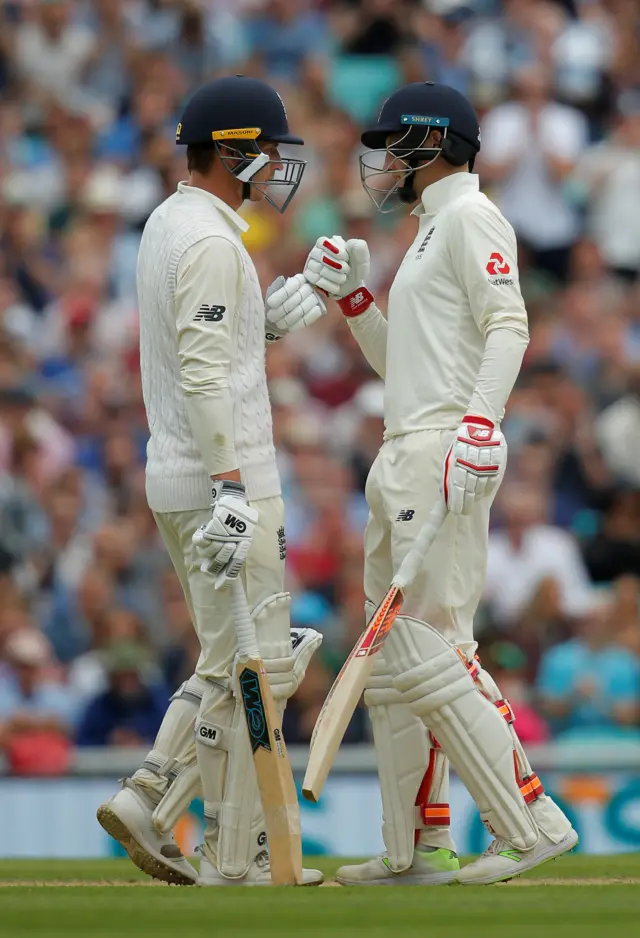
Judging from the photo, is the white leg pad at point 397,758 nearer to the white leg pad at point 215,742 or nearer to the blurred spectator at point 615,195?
the white leg pad at point 215,742

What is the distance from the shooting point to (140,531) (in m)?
10.1

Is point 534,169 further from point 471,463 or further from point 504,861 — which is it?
point 504,861

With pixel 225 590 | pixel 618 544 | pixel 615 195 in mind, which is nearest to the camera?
pixel 225 590

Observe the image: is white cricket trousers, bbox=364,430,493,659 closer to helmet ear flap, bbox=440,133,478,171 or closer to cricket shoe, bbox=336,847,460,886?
cricket shoe, bbox=336,847,460,886

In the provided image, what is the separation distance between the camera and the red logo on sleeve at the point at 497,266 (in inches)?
233

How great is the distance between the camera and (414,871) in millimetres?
6105

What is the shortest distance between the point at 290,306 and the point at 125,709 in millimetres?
3379

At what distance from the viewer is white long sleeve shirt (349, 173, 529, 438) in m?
5.88

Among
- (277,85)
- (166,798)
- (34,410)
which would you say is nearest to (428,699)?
(166,798)

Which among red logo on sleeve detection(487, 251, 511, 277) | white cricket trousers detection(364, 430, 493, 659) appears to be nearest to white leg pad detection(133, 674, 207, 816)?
white cricket trousers detection(364, 430, 493, 659)

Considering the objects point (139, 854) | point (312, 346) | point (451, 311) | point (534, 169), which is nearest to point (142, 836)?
point (139, 854)

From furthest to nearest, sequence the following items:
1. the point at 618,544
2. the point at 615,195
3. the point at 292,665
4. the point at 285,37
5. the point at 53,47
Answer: the point at 285,37 < the point at 53,47 < the point at 615,195 < the point at 618,544 < the point at 292,665

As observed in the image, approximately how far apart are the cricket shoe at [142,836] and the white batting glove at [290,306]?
152cm

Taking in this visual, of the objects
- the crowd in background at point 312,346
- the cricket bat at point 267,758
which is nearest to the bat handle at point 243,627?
the cricket bat at point 267,758
